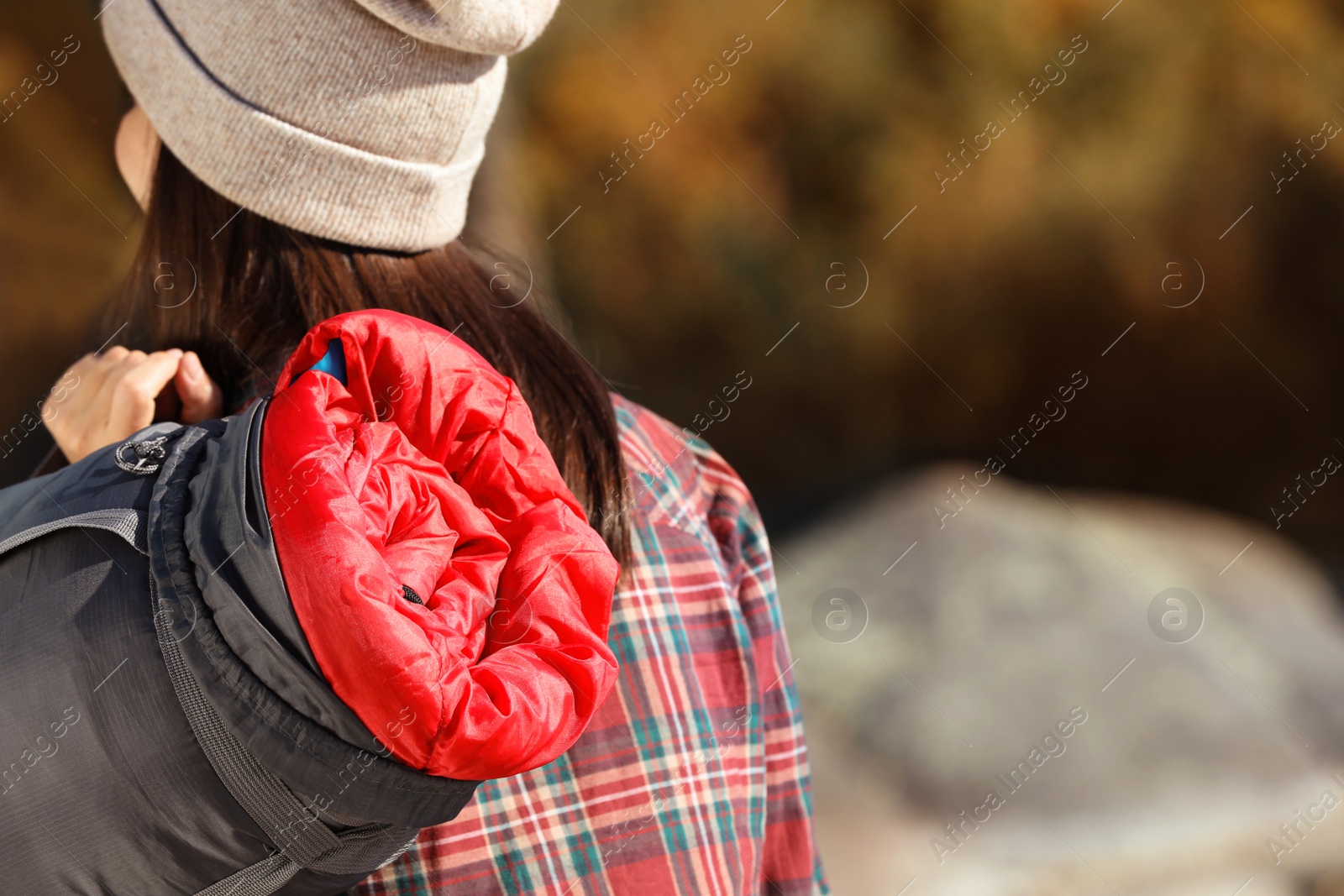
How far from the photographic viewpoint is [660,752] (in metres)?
0.72

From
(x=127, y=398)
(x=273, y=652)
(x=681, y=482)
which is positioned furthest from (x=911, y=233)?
(x=273, y=652)

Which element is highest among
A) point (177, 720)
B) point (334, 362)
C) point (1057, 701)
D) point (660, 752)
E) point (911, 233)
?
point (911, 233)

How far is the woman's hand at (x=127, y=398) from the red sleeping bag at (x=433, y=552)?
0.92 ft

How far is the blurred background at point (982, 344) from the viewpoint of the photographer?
7.79 ft

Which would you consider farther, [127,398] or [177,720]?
[127,398]

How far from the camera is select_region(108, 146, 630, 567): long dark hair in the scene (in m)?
0.74

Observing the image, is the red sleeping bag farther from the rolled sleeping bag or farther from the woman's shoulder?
the woman's shoulder

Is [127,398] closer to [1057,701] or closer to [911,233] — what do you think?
[1057,701]

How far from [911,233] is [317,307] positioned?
2451 millimetres

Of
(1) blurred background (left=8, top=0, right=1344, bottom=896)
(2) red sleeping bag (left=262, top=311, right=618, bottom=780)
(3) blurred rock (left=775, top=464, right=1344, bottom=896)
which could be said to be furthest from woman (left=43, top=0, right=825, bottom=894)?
(3) blurred rock (left=775, top=464, right=1344, bottom=896)

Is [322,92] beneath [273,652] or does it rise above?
above

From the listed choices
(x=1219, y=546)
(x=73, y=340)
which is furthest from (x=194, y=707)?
(x=1219, y=546)

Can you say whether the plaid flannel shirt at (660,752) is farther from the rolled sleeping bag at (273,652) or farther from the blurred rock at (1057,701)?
the blurred rock at (1057,701)

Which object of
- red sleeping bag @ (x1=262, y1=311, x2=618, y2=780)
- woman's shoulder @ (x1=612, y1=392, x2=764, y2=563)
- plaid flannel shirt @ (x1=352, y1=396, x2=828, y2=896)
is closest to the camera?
red sleeping bag @ (x1=262, y1=311, x2=618, y2=780)
